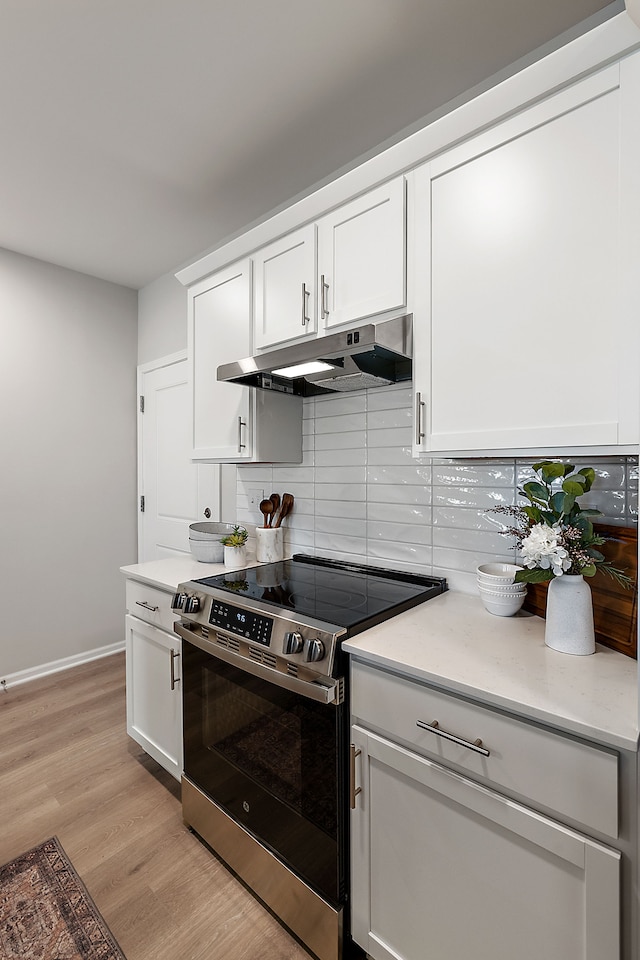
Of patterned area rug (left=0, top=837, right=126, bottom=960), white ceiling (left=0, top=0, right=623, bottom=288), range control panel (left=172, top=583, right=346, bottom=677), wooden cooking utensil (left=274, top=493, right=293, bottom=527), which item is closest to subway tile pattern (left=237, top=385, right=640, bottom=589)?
wooden cooking utensil (left=274, top=493, right=293, bottom=527)

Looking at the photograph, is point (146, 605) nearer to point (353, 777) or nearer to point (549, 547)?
point (353, 777)

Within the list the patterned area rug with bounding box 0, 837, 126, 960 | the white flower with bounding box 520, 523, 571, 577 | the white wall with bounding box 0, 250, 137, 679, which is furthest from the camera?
the white wall with bounding box 0, 250, 137, 679

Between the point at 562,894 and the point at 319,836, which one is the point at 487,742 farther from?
the point at 319,836

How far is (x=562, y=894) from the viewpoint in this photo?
0.90 meters

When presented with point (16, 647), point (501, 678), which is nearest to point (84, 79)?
point (501, 678)

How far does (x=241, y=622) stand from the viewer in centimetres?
149

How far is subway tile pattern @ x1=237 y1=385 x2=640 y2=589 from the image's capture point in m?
1.58

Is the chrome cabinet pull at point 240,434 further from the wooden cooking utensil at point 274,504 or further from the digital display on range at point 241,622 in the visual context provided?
the digital display on range at point 241,622

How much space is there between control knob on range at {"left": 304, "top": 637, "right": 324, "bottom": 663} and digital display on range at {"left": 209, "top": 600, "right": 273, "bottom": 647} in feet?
0.52

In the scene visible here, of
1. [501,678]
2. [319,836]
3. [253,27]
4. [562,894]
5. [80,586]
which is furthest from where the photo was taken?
[80,586]

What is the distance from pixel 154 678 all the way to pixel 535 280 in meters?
2.03

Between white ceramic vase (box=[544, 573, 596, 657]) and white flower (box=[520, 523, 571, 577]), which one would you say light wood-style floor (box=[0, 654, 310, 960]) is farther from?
white flower (box=[520, 523, 571, 577])

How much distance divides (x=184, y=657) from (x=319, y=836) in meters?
0.76

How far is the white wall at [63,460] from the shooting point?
2947 millimetres
